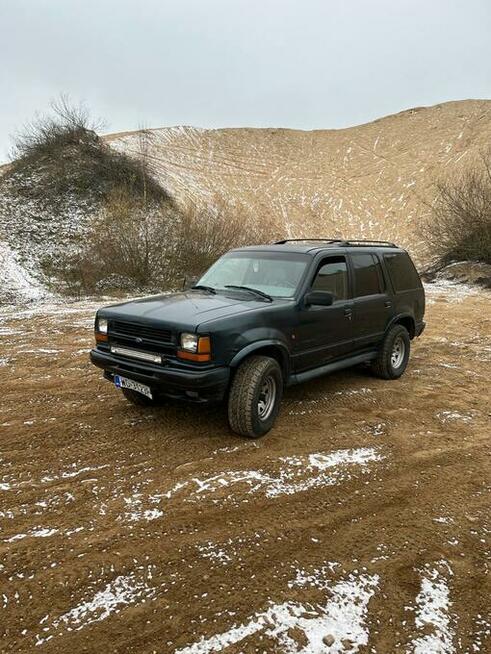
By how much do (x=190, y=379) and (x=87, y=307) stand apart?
9.85m

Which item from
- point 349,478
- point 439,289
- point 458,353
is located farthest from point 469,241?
point 349,478

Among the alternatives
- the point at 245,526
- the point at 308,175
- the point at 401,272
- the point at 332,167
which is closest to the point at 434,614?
the point at 245,526

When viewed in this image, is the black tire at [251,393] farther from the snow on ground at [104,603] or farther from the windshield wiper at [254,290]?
the snow on ground at [104,603]

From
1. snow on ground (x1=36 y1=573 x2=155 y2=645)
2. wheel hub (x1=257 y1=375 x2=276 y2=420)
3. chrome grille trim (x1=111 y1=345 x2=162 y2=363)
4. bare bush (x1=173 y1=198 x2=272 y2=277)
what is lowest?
snow on ground (x1=36 y1=573 x2=155 y2=645)

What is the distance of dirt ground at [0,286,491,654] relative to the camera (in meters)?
2.35

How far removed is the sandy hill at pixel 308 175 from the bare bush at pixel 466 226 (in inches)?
116

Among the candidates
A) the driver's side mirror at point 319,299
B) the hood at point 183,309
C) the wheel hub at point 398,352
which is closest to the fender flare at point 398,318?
the wheel hub at point 398,352

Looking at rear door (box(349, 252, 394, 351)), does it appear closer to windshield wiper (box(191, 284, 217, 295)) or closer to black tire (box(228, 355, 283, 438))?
black tire (box(228, 355, 283, 438))

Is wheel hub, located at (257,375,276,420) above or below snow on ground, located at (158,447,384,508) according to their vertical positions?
above

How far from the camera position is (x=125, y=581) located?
2.62m

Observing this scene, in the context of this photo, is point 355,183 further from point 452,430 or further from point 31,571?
point 31,571

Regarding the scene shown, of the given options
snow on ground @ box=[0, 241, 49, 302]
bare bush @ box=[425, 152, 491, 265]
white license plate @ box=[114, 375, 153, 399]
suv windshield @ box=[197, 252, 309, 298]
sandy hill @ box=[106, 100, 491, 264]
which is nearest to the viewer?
white license plate @ box=[114, 375, 153, 399]

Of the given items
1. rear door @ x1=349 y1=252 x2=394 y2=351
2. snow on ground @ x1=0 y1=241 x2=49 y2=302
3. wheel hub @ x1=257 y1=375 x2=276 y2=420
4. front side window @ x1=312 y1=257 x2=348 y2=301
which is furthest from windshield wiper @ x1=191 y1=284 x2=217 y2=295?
snow on ground @ x1=0 y1=241 x2=49 y2=302

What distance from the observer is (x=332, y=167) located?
152ft
